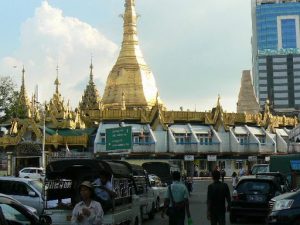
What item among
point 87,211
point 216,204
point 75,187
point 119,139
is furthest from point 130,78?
point 87,211

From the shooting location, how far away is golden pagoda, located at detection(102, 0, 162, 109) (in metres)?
70.1

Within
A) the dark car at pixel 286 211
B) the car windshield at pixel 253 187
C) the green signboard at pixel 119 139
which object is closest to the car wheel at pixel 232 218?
the car windshield at pixel 253 187

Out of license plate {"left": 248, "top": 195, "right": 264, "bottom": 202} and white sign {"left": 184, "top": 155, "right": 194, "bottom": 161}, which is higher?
white sign {"left": 184, "top": 155, "right": 194, "bottom": 161}

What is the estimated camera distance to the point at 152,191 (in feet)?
63.5

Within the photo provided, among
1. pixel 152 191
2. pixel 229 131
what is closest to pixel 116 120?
pixel 229 131

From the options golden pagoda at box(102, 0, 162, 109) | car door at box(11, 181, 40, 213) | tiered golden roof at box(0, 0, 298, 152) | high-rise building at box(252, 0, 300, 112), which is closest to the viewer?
car door at box(11, 181, 40, 213)

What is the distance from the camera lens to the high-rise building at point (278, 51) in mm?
142875

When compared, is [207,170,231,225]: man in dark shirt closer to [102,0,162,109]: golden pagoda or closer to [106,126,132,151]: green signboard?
[106,126,132,151]: green signboard

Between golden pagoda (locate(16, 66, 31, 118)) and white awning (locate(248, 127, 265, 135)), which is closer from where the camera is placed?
white awning (locate(248, 127, 265, 135))

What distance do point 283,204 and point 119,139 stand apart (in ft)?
109

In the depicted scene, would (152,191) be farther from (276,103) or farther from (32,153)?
(276,103)

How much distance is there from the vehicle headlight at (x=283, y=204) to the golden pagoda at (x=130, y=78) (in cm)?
5543

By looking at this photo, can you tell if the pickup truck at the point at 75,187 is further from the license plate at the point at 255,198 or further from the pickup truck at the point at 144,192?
the license plate at the point at 255,198

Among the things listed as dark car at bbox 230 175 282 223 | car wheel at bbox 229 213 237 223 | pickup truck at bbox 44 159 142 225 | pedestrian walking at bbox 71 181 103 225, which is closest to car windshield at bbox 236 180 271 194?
dark car at bbox 230 175 282 223
